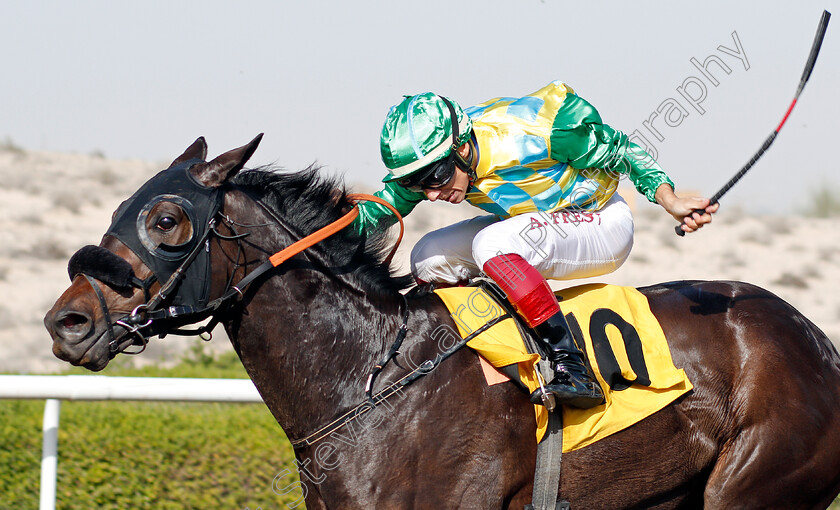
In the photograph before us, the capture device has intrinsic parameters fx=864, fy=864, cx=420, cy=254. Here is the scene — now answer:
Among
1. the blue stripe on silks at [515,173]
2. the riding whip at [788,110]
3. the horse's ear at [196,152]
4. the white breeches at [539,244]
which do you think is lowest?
the riding whip at [788,110]

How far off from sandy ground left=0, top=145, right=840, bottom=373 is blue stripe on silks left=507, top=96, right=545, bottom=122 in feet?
26.0

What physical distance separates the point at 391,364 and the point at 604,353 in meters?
0.78

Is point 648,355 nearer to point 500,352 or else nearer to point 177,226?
point 500,352

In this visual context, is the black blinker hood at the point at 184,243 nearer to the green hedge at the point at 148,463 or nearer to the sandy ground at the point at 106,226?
the green hedge at the point at 148,463

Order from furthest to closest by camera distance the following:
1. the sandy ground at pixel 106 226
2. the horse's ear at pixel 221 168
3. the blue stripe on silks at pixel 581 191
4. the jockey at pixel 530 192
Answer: the sandy ground at pixel 106 226, the blue stripe on silks at pixel 581 191, the jockey at pixel 530 192, the horse's ear at pixel 221 168

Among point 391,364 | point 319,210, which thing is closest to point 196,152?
point 319,210

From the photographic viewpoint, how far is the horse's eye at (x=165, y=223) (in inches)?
107

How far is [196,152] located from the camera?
10.3ft

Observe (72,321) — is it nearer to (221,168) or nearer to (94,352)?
(94,352)

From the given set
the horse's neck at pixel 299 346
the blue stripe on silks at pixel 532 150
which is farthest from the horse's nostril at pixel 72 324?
the blue stripe on silks at pixel 532 150

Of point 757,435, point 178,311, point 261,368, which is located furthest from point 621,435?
point 178,311

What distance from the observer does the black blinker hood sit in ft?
8.83

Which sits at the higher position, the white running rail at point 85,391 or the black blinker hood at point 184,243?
the white running rail at point 85,391

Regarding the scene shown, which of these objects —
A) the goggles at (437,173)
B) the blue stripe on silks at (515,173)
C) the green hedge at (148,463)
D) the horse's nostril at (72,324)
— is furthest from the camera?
the green hedge at (148,463)
